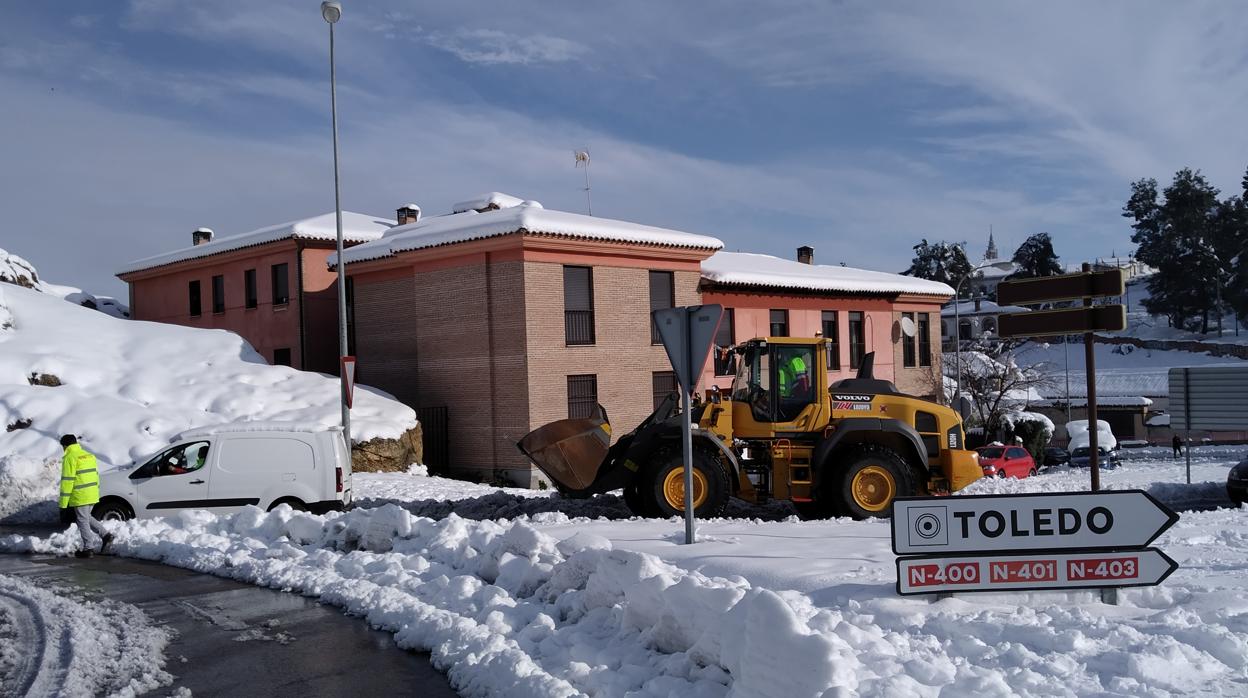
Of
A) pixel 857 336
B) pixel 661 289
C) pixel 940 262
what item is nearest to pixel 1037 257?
pixel 940 262

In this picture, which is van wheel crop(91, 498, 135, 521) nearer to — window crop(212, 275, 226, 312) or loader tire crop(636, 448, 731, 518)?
loader tire crop(636, 448, 731, 518)

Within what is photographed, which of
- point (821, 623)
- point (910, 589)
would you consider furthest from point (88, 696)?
point (910, 589)

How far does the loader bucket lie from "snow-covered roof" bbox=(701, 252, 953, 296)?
646 inches

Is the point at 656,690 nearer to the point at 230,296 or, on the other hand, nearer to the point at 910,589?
the point at 910,589

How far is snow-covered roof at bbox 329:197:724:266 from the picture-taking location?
24172 mm

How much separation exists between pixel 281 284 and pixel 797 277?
54.8 feet

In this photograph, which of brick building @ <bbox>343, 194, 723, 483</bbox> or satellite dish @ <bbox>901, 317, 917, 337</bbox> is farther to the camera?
satellite dish @ <bbox>901, 317, 917, 337</bbox>

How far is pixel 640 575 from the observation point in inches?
282

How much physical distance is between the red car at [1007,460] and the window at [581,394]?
14263 mm

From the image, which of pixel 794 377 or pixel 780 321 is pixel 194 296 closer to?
pixel 780 321

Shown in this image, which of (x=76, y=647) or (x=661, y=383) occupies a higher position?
(x=661, y=383)

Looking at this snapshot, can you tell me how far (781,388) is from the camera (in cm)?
1377

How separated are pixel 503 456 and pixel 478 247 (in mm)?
5146

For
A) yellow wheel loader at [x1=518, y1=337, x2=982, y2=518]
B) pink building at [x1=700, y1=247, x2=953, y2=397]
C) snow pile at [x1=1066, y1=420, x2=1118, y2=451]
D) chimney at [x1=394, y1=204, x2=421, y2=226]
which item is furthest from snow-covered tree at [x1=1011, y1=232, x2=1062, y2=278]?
yellow wheel loader at [x1=518, y1=337, x2=982, y2=518]
